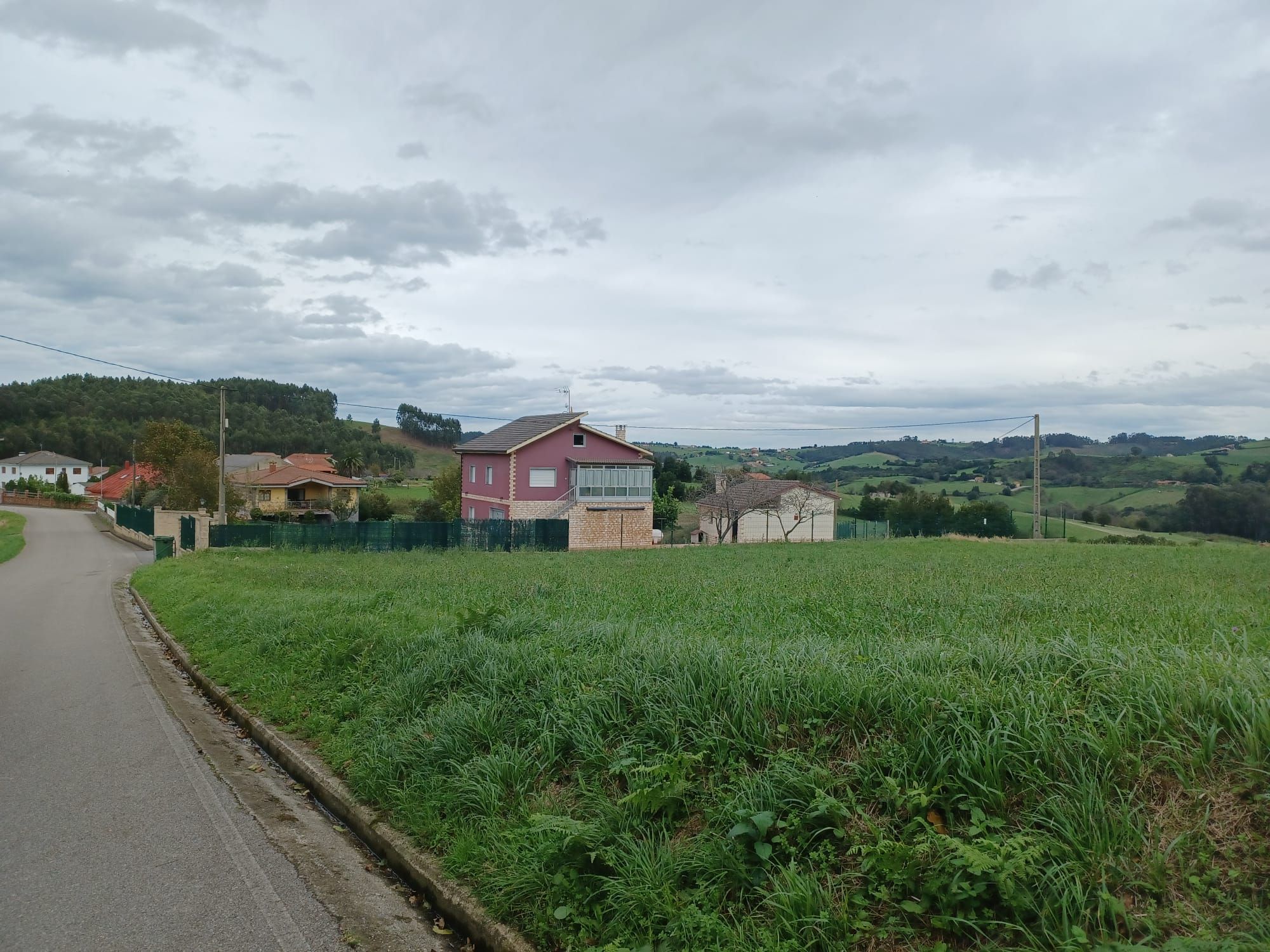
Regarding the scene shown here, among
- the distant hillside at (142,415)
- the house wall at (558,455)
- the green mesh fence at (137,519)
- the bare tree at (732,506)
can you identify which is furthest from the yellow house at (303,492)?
the bare tree at (732,506)

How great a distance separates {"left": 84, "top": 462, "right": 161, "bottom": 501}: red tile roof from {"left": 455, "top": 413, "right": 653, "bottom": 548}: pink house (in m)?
30.7

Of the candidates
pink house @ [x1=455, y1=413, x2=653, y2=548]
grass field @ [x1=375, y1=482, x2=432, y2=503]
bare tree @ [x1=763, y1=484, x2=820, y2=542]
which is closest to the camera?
pink house @ [x1=455, y1=413, x2=653, y2=548]

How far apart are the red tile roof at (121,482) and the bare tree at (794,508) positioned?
4502 cm

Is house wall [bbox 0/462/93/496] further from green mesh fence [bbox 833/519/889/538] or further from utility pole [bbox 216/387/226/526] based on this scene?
green mesh fence [bbox 833/519/889/538]

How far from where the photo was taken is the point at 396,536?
108ft

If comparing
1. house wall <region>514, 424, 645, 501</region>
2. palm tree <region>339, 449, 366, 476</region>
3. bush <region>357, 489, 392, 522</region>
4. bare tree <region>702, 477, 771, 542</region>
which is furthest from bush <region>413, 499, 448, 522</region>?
palm tree <region>339, 449, 366, 476</region>

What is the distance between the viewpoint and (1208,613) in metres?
7.75

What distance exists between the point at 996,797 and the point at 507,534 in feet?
109

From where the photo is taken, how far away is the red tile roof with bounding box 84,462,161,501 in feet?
212

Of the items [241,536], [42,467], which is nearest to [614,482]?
[241,536]

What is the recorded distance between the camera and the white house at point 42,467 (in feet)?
323

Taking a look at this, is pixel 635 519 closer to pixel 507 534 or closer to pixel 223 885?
pixel 507 534

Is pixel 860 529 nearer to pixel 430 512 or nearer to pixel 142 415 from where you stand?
pixel 430 512

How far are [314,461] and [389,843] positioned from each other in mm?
87948
